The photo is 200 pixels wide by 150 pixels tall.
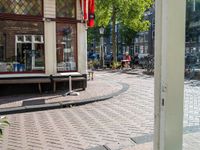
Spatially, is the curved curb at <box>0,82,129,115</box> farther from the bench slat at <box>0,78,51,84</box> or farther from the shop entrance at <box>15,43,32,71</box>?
the shop entrance at <box>15,43,32,71</box>

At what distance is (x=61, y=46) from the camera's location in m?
12.4

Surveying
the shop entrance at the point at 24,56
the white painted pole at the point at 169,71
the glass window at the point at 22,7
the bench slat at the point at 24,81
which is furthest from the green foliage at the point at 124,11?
the white painted pole at the point at 169,71

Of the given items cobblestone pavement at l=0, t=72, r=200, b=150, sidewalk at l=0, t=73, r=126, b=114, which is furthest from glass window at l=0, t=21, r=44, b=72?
cobblestone pavement at l=0, t=72, r=200, b=150

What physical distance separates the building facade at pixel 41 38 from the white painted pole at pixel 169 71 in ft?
33.0

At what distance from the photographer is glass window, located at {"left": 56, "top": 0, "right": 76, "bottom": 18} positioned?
1220 cm

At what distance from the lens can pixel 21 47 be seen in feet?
39.0

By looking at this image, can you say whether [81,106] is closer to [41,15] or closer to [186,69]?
[41,15]

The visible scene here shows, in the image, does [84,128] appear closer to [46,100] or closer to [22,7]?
[46,100]

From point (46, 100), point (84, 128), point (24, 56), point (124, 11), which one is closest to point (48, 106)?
point (46, 100)

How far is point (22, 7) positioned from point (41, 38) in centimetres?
129

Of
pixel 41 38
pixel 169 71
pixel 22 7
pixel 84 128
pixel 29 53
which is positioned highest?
pixel 22 7

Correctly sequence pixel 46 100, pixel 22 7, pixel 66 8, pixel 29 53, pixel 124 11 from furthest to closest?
pixel 124 11
pixel 66 8
pixel 29 53
pixel 22 7
pixel 46 100

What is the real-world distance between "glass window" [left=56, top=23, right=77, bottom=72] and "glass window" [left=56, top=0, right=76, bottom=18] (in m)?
0.38

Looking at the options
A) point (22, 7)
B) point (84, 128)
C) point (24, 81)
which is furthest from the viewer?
point (22, 7)
